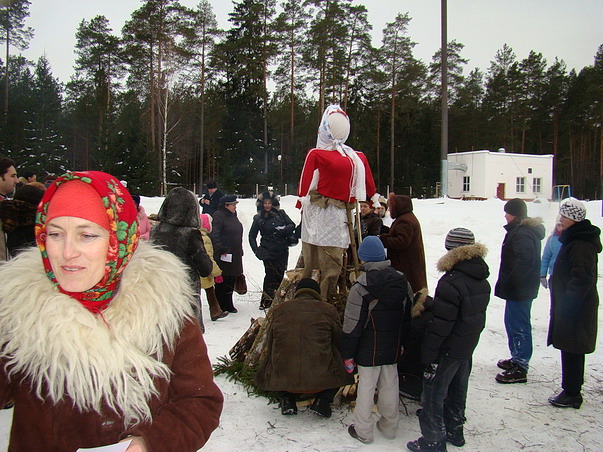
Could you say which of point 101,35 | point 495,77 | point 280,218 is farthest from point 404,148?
point 280,218

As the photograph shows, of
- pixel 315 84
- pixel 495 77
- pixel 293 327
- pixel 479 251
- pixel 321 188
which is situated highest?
pixel 495 77

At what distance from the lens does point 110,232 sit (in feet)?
5.09

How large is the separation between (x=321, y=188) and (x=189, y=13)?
28.3 meters

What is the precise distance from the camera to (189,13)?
28.1 meters

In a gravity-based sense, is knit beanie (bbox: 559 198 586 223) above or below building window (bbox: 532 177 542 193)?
below

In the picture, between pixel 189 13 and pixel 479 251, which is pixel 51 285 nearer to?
pixel 479 251

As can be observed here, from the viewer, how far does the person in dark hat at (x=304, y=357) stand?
11.9 feet

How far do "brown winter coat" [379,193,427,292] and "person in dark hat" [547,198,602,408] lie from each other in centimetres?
144

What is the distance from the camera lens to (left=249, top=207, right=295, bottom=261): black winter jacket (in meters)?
7.41

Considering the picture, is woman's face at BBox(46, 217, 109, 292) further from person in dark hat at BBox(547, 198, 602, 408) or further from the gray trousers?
person in dark hat at BBox(547, 198, 602, 408)

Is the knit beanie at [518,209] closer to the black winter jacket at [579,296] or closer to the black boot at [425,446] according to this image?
the black winter jacket at [579,296]

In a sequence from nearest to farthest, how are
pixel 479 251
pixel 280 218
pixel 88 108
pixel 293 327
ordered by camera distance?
1. pixel 479 251
2. pixel 293 327
3. pixel 280 218
4. pixel 88 108

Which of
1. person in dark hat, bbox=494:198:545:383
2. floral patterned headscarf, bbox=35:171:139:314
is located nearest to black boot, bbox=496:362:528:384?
person in dark hat, bbox=494:198:545:383

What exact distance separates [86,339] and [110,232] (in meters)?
0.39
